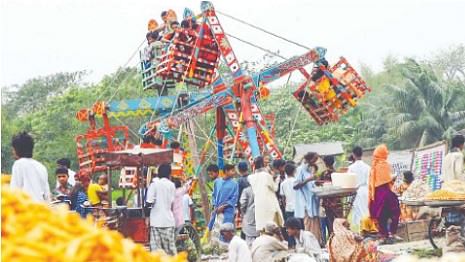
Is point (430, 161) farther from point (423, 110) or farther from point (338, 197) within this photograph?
point (423, 110)

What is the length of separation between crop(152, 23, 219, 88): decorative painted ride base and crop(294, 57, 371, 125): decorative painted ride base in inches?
69.3

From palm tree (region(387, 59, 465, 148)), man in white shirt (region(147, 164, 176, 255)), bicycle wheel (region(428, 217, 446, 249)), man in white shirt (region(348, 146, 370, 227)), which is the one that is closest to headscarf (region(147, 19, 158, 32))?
man in white shirt (region(348, 146, 370, 227))

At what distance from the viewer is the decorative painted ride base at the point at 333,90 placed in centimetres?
1541

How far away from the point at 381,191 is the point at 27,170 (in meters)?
6.14

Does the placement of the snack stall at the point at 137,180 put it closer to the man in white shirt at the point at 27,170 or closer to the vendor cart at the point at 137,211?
the vendor cart at the point at 137,211

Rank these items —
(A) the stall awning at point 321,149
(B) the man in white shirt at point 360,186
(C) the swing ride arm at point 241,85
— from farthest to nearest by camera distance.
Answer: (A) the stall awning at point 321,149 < (C) the swing ride arm at point 241,85 < (B) the man in white shirt at point 360,186

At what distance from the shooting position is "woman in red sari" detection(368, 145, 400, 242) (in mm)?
11086

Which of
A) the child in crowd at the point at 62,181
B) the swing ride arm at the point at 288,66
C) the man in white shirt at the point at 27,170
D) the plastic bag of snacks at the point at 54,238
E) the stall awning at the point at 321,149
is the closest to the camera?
the plastic bag of snacks at the point at 54,238

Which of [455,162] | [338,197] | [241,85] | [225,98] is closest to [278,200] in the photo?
[338,197]

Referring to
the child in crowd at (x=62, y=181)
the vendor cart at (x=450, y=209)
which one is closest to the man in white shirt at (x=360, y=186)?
the vendor cart at (x=450, y=209)

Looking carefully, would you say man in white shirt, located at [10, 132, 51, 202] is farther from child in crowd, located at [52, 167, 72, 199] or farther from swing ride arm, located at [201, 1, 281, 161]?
swing ride arm, located at [201, 1, 281, 161]

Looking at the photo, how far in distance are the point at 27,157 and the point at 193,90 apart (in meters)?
11.0

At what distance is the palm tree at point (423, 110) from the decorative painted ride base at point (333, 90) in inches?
685

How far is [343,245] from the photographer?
8961 mm
